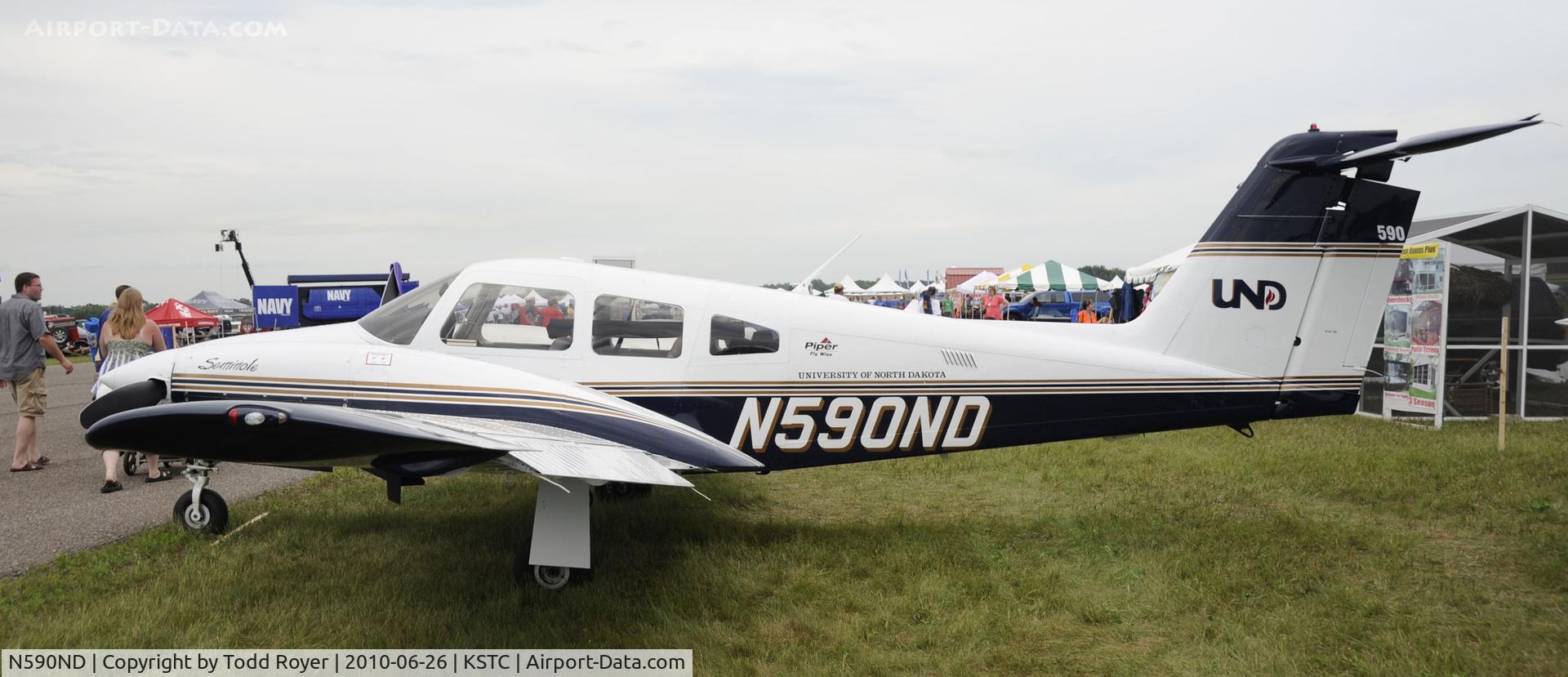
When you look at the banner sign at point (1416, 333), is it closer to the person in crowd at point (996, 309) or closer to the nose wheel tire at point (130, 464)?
the person in crowd at point (996, 309)

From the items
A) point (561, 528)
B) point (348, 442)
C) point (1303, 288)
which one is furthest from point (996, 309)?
point (348, 442)

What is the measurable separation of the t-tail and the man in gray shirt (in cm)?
1003

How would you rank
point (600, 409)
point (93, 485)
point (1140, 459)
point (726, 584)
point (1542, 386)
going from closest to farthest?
point (600, 409) < point (726, 584) < point (93, 485) < point (1140, 459) < point (1542, 386)

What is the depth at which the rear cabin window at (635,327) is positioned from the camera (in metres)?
5.36

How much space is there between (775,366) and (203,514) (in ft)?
14.6

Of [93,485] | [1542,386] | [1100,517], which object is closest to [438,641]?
[1100,517]

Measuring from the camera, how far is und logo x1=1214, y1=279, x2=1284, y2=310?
5.98 m

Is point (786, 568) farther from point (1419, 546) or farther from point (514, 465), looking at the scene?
point (1419, 546)

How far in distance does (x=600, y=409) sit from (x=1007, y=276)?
25.5 meters

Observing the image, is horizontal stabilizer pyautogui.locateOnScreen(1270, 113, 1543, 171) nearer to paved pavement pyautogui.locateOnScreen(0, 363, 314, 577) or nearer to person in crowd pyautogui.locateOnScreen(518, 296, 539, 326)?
person in crowd pyautogui.locateOnScreen(518, 296, 539, 326)

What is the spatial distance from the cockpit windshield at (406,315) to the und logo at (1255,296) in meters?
5.61

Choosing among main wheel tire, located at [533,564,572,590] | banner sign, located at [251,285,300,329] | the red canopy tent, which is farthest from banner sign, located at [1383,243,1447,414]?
the red canopy tent

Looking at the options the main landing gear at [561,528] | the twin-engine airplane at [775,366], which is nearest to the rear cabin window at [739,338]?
the twin-engine airplane at [775,366]

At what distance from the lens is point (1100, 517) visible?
6543 mm
